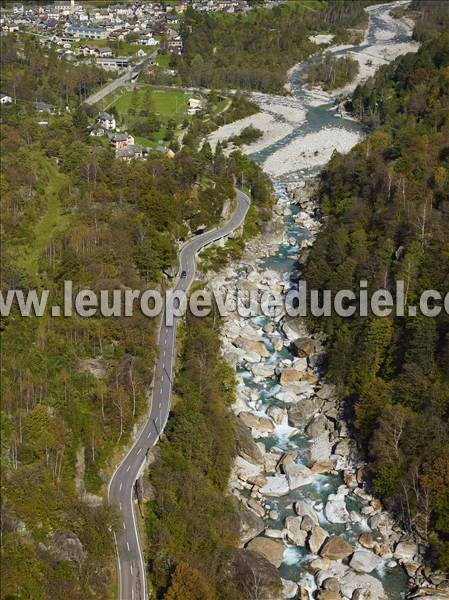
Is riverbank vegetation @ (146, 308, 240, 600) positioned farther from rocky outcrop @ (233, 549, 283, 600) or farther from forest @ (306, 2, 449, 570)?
forest @ (306, 2, 449, 570)

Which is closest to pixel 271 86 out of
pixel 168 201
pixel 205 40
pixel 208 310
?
pixel 205 40

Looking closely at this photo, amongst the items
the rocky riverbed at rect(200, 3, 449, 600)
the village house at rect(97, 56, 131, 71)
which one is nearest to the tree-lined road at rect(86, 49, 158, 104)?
the village house at rect(97, 56, 131, 71)

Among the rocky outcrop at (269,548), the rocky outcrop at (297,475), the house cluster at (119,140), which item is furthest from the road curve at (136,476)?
the house cluster at (119,140)

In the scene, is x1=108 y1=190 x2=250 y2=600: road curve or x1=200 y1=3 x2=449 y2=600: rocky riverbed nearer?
x1=108 y1=190 x2=250 y2=600: road curve

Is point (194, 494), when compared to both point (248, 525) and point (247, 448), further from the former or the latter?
point (247, 448)

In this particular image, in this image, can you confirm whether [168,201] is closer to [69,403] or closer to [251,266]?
[251,266]

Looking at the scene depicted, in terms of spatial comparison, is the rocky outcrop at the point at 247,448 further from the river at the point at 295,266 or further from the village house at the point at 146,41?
the village house at the point at 146,41
